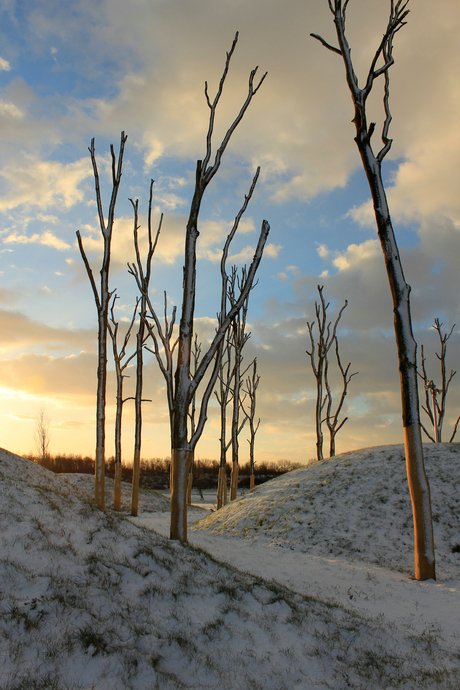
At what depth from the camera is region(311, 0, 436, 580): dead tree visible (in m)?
6.98

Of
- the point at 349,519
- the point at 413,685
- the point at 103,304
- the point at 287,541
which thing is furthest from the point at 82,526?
the point at 103,304

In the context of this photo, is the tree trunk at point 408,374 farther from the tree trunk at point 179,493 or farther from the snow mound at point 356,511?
the tree trunk at point 179,493

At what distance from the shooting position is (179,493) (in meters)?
6.76

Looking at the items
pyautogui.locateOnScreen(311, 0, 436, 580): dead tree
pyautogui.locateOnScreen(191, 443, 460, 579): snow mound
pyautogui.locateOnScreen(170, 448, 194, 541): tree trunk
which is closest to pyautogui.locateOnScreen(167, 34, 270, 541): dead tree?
pyautogui.locateOnScreen(170, 448, 194, 541): tree trunk

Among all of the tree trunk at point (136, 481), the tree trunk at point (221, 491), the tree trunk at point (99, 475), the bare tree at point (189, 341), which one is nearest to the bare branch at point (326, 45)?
the bare tree at point (189, 341)

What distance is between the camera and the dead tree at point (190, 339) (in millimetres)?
6812

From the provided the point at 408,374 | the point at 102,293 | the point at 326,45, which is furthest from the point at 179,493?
the point at 326,45

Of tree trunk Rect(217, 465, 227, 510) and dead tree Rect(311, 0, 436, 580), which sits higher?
dead tree Rect(311, 0, 436, 580)

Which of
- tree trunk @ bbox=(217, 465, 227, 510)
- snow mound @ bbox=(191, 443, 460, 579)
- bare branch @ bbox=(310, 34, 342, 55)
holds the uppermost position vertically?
bare branch @ bbox=(310, 34, 342, 55)

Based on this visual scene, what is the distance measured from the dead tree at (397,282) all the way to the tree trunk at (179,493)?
3935mm

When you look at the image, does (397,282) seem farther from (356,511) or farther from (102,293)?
(102,293)

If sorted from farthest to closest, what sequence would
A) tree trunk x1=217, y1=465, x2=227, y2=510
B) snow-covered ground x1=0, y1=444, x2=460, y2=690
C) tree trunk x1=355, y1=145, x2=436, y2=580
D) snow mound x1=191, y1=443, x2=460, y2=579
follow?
tree trunk x1=217, y1=465, x2=227, y2=510
snow mound x1=191, y1=443, x2=460, y2=579
tree trunk x1=355, y1=145, x2=436, y2=580
snow-covered ground x1=0, y1=444, x2=460, y2=690

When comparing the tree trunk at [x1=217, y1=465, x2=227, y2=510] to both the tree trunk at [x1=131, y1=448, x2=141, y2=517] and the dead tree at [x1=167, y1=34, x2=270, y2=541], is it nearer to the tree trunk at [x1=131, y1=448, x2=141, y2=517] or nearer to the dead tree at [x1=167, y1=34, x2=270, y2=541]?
the tree trunk at [x1=131, y1=448, x2=141, y2=517]

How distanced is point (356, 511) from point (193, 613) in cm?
649
